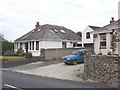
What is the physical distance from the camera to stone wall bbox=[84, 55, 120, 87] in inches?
401

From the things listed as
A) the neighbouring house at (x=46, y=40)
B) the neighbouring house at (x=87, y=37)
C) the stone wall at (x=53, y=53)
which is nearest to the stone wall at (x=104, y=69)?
the stone wall at (x=53, y=53)

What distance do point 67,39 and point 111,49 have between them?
603 inches

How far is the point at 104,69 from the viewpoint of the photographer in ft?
36.1

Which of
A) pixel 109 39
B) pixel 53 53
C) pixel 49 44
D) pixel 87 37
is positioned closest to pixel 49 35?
pixel 49 44

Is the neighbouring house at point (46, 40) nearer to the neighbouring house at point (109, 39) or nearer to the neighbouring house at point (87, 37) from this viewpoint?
the neighbouring house at point (87, 37)

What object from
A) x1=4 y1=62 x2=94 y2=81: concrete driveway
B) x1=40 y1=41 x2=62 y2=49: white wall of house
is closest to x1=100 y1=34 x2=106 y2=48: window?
x1=4 y1=62 x2=94 y2=81: concrete driveway

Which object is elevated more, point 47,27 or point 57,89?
point 47,27

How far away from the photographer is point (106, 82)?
10.6m

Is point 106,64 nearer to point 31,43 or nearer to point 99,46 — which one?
point 99,46

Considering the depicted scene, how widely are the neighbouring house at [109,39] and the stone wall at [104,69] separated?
17.4ft

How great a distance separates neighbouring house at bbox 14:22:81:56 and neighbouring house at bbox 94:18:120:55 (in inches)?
454

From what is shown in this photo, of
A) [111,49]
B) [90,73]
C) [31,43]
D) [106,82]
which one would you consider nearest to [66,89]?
[106,82]

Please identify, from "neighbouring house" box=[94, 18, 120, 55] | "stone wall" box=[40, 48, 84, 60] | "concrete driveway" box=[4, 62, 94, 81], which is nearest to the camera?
"concrete driveway" box=[4, 62, 94, 81]

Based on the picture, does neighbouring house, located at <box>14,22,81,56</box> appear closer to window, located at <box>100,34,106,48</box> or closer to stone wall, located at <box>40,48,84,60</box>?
stone wall, located at <box>40,48,84,60</box>
